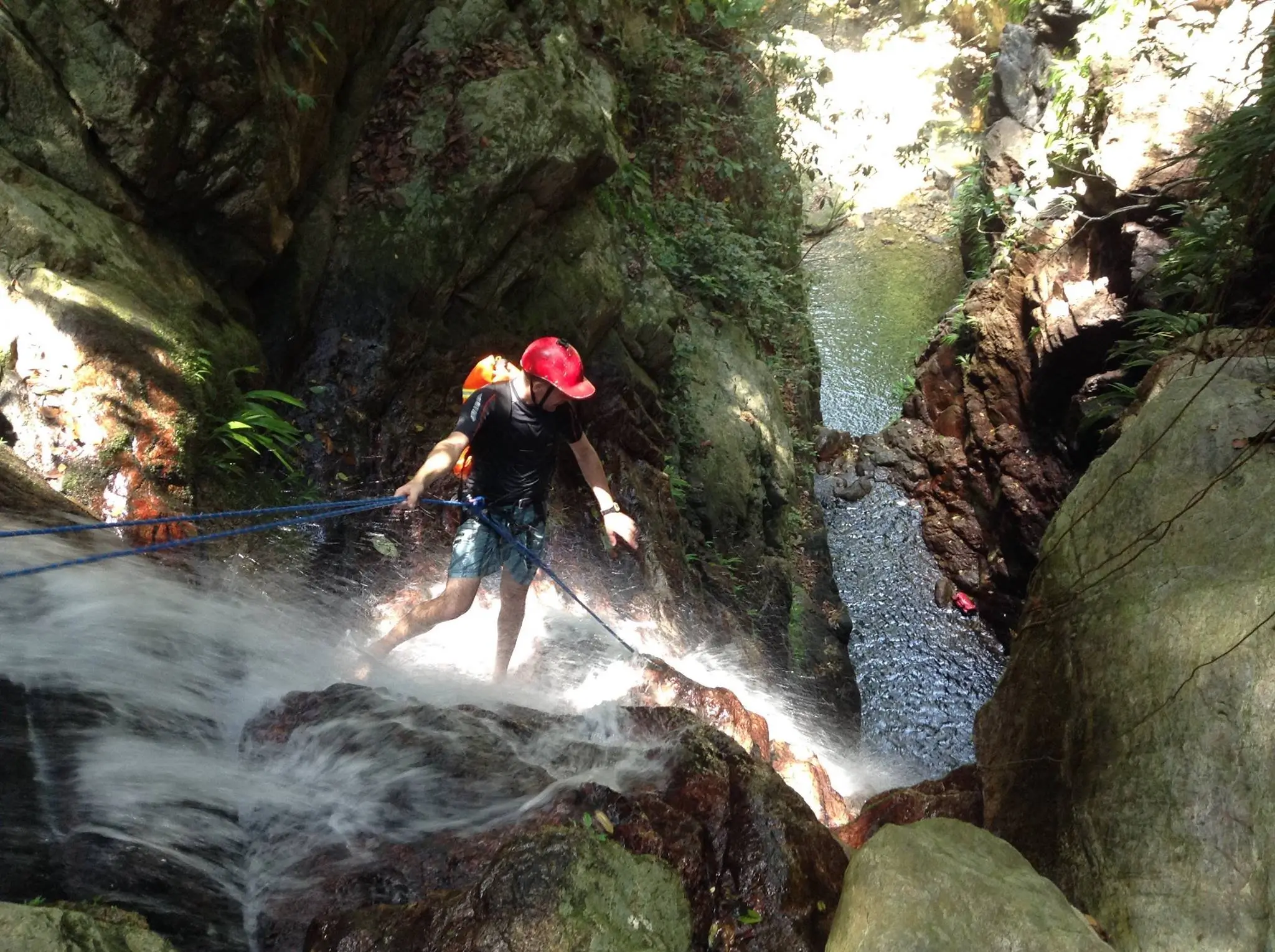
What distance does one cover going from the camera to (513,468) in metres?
4.41

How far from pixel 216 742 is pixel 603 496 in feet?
7.38

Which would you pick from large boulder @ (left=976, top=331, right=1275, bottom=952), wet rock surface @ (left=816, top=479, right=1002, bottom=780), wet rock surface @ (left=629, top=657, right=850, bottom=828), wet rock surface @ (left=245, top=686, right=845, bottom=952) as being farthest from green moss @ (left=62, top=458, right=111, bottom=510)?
wet rock surface @ (left=816, top=479, right=1002, bottom=780)

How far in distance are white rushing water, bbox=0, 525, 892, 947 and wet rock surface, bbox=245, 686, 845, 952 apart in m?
0.03

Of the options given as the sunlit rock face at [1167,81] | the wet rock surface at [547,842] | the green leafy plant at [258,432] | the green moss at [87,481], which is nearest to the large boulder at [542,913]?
the wet rock surface at [547,842]

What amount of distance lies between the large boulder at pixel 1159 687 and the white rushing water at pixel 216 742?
1771 mm

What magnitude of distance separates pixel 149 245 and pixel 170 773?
341 cm

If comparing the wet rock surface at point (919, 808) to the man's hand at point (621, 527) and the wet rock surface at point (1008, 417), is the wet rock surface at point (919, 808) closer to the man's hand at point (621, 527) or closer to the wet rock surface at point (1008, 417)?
the man's hand at point (621, 527)

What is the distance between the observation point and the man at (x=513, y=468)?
4090 mm

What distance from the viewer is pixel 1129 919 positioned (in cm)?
283

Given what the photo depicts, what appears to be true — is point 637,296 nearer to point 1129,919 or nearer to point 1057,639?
point 1057,639

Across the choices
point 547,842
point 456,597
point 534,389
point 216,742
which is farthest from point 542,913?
point 534,389

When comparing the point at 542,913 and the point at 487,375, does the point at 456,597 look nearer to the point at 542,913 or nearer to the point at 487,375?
the point at 487,375

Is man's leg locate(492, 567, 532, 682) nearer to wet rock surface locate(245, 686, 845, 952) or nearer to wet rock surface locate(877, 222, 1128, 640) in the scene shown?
wet rock surface locate(245, 686, 845, 952)

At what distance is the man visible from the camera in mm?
4090
